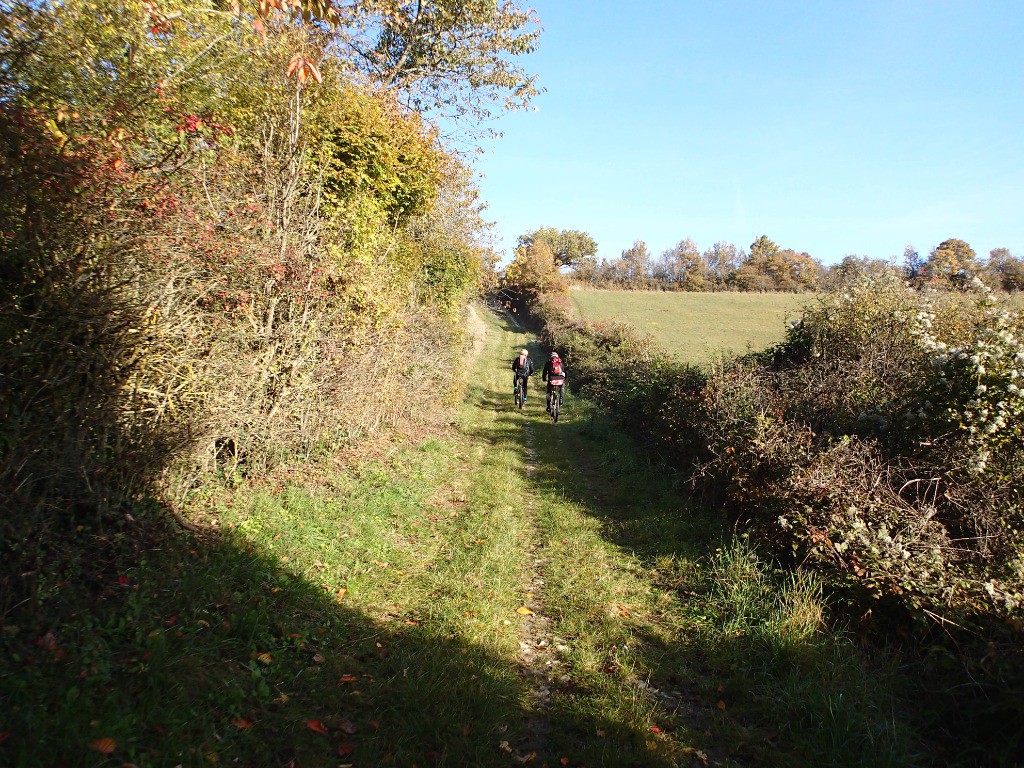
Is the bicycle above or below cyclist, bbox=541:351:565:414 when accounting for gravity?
below

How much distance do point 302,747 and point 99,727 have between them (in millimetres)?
1045

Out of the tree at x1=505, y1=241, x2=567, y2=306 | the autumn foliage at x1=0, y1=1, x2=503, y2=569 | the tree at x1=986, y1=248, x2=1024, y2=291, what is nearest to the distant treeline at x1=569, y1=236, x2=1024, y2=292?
the tree at x1=986, y1=248, x2=1024, y2=291

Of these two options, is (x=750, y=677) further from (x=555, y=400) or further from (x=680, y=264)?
(x=680, y=264)

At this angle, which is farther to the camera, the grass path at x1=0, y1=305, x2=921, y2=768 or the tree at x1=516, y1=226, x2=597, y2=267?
the tree at x1=516, y1=226, x2=597, y2=267

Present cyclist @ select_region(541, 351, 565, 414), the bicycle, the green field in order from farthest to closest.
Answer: the green field
the bicycle
cyclist @ select_region(541, 351, 565, 414)

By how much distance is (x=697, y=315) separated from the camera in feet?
148

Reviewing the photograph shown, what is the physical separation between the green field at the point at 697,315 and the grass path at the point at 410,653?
65.1ft

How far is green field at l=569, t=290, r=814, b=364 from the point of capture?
3153cm

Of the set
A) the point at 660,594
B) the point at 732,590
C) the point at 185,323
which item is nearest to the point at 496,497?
the point at 660,594

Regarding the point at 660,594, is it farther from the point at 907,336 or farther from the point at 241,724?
the point at 907,336

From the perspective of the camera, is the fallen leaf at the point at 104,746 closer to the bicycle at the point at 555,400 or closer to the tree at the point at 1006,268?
the bicycle at the point at 555,400

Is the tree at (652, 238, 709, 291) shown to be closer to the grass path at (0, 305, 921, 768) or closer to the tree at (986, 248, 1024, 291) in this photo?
the tree at (986, 248, 1024, 291)

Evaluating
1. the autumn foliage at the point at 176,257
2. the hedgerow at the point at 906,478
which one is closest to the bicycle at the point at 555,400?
the hedgerow at the point at 906,478

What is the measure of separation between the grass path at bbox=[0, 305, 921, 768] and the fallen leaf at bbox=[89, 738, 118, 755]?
0.06 ft
